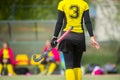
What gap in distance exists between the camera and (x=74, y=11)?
363 inches

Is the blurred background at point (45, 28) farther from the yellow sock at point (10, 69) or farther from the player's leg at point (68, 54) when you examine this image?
the player's leg at point (68, 54)

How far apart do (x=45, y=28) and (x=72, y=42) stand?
12.8m

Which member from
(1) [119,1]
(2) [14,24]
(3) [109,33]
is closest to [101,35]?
(3) [109,33]

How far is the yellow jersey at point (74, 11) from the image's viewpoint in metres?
9.24

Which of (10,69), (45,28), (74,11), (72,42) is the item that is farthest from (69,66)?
(45,28)

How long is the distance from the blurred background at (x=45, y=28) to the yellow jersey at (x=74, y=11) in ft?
37.7

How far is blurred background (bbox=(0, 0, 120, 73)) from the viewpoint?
69.9ft

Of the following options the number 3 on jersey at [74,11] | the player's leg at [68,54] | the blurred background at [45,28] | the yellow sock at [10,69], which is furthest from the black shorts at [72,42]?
the blurred background at [45,28]

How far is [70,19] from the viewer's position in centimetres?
928

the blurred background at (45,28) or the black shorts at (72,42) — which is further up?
the black shorts at (72,42)

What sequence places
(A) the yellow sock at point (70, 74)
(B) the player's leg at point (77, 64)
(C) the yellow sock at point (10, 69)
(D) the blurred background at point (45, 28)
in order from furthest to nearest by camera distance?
(D) the blurred background at point (45, 28) < (C) the yellow sock at point (10, 69) < (B) the player's leg at point (77, 64) < (A) the yellow sock at point (70, 74)

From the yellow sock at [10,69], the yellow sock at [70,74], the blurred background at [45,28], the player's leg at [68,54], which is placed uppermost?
the player's leg at [68,54]

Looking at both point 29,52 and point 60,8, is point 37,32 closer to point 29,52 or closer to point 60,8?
point 29,52

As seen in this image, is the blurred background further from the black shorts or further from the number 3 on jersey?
the number 3 on jersey
